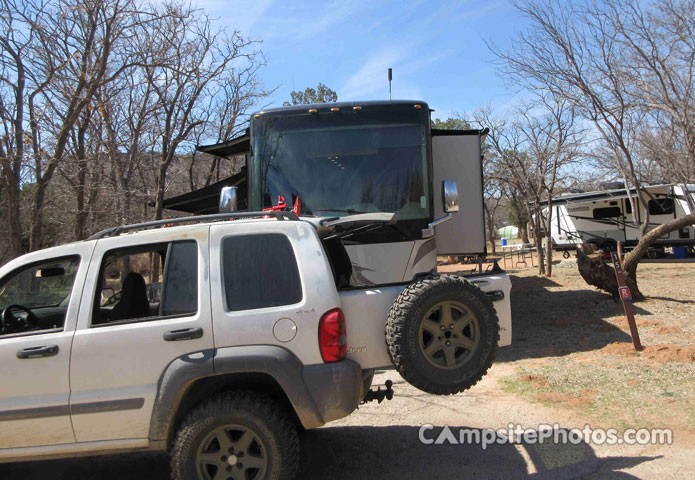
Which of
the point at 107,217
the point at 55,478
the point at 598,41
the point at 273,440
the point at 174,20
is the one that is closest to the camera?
the point at 273,440

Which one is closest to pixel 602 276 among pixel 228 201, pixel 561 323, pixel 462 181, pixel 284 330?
pixel 561 323

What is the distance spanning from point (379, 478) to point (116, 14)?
29.9ft

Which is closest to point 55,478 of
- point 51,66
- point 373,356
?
point 373,356

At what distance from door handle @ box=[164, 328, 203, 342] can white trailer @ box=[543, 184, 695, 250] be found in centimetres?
2095

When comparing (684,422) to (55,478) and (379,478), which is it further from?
(55,478)

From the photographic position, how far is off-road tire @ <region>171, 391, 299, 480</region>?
3395 millimetres

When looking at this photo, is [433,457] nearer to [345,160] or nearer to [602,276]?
[345,160]

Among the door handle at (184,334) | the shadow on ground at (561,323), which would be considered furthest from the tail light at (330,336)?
the shadow on ground at (561,323)

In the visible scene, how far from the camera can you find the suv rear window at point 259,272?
3529 mm

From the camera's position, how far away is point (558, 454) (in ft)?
14.6

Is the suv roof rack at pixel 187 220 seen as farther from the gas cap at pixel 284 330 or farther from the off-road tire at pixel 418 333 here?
the off-road tire at pixel 418 333

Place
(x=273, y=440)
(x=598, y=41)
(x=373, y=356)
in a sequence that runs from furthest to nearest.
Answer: (x=598, y=41), (x=373, y=356), (x=273, y=440)

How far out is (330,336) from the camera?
3.45 m

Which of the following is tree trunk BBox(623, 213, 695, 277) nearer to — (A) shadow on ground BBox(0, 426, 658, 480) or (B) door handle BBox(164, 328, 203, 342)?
(A) shadow on ground BBox(0, 426, 658, 480)
